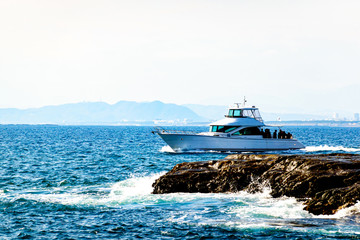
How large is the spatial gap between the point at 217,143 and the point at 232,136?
5.70 feet

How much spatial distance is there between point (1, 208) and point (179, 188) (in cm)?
806

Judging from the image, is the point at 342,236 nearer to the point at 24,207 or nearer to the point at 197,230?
the point at 197,230

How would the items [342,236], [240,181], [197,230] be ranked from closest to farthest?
[342,236], [197,230], [240,181]

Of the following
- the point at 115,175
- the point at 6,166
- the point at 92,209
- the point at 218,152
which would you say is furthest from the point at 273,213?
the point at 218,152

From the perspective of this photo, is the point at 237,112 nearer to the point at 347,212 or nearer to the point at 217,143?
the point at 217,143

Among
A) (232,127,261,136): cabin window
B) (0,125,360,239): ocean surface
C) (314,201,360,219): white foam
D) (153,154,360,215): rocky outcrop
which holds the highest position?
(232,127,261,136): cabin window

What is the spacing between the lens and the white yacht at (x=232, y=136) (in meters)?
49.1

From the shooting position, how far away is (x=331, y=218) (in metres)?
16.5

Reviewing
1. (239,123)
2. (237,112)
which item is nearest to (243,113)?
(237,112)

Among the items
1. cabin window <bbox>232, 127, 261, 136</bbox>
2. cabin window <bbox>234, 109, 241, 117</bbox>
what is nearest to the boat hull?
cabin window <bbox>232, 127, 261, 136</bbox>

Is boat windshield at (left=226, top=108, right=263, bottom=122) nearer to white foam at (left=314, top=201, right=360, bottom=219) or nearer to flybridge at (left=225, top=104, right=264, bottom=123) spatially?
flybridge at (left=225, top=104, right=264, bottom=123)

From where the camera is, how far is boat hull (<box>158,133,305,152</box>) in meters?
49.0

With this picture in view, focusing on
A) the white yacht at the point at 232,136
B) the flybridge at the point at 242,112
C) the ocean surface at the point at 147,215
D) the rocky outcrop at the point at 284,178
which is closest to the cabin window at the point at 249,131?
the white yacht at the point at 232,136

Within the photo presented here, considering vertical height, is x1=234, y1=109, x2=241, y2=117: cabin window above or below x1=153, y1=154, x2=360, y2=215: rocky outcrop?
above
